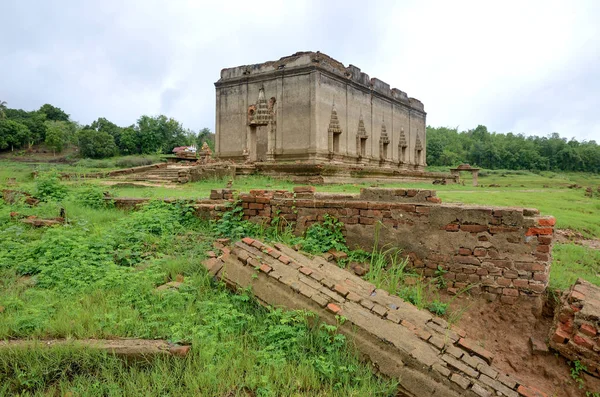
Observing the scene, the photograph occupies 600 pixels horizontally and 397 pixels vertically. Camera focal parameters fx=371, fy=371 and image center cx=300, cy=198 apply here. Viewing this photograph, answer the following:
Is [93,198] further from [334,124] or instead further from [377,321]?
[334,124]

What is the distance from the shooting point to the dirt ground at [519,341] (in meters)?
3.33

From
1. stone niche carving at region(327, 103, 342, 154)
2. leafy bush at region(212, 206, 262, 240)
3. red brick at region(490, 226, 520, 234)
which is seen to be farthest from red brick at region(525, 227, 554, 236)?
stone niche carving at region(327, 103, 342, 154)

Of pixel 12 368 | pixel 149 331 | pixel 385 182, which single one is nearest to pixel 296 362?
pixel 149 331

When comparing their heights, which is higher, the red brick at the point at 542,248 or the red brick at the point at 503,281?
the red brick at the point at 542,248

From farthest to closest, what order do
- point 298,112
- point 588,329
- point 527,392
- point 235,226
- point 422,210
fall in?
point 298,112
point 235,226
point 422,210
point 588,329
point 527,392

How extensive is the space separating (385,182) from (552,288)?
13624 millimetres

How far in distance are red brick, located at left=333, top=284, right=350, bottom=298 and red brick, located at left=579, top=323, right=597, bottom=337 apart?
2.12 meters

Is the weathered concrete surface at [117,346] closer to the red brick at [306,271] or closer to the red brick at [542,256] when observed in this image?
the red brick at [306,271]

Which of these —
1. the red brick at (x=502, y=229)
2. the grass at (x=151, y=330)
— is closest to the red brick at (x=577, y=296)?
the red brick at (x=502, y=229)

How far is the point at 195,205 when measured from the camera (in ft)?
19.8

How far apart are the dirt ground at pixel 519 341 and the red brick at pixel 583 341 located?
25 centimetres

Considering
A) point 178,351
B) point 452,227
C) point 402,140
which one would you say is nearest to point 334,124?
point 402,140

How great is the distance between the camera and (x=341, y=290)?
3.46 m

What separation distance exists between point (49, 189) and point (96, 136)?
41424mm
